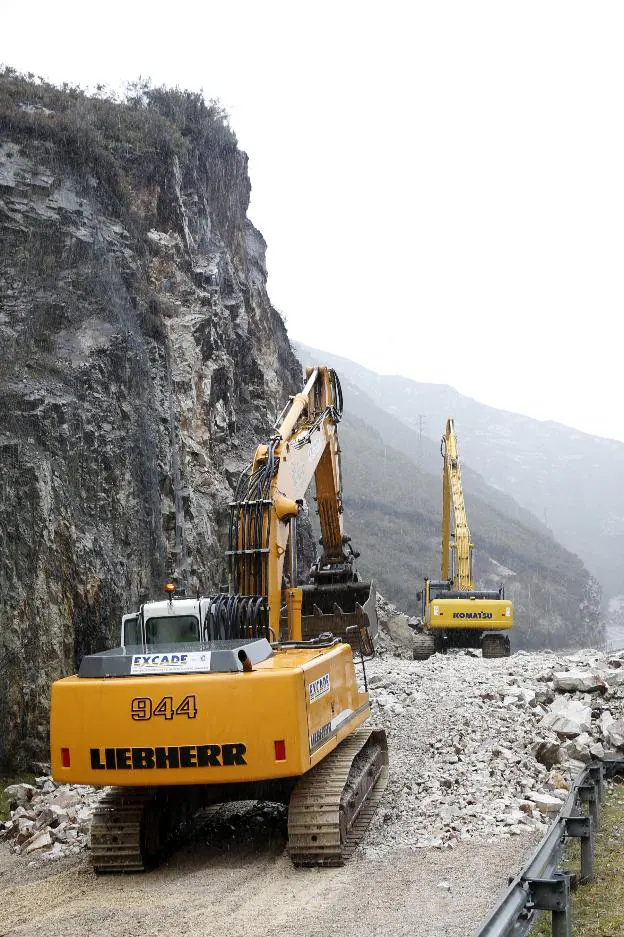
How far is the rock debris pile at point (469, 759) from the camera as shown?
7.84m

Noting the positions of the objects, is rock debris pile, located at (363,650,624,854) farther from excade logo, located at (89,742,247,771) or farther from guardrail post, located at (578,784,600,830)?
excade logo, located at (89,742,247,771)

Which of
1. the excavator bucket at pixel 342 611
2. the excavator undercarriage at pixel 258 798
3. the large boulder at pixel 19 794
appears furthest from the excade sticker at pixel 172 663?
the excavator bucket at pixel 342 611

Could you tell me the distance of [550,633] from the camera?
8088cm

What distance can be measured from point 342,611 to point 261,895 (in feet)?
31.4

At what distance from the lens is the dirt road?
5727 millimetres

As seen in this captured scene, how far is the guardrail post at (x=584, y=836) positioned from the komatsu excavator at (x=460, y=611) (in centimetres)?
1589

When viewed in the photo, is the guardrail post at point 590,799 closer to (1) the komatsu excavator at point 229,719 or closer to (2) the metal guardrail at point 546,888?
(2) the metal guardrail at point 546,888

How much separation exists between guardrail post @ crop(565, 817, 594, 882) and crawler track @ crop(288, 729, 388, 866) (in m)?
1.73

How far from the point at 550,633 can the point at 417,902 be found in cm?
7833

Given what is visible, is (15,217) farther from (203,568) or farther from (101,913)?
(101,913)

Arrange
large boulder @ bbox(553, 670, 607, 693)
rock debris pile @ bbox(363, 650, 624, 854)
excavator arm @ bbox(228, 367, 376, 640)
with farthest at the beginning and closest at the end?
1. large boulder @ bbox(553, 670, 607, 693)
2. excavator arm @ bbox(228, 367, 376, 640)
3. rock debris pile @ bbox(363, 650, 624, 854)

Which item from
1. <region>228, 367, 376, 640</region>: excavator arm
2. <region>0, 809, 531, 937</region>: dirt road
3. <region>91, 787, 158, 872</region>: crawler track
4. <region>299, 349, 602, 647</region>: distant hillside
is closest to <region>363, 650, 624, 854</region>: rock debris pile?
<region>0, 809, 531, 937</region>: dirt road

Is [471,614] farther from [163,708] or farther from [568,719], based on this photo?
[163,708]

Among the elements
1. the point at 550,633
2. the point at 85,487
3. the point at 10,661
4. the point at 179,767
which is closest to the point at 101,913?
the point at 179,767
